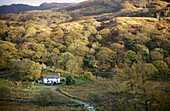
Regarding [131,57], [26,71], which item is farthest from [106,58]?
[26,71]

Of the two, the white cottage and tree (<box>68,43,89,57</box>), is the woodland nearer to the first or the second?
tree (<box>68,43,89,57</box>)

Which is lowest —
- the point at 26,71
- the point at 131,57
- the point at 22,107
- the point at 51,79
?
the point at 51,79

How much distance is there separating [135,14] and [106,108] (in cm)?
11341

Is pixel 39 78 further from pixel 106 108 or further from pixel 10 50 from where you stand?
pixel 106 108

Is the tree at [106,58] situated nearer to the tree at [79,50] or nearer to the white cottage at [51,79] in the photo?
the tree at [79,50]

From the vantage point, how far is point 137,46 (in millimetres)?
56531

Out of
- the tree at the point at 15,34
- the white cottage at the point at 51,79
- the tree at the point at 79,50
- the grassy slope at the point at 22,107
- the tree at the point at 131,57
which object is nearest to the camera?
the grassy slope at the point at 22,107

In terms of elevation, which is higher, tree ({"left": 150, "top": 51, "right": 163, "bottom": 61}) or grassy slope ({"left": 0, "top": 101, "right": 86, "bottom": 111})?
tree ({"left": 150, "top": 51, "right": 163, "bottom": 61})

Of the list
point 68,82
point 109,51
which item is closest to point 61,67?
point 68,82

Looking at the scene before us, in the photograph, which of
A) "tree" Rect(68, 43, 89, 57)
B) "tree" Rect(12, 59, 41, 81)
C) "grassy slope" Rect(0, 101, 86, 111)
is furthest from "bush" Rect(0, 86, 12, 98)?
"tree" Rect(68, 43, 89, 57)

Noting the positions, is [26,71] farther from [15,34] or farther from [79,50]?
[15,34]

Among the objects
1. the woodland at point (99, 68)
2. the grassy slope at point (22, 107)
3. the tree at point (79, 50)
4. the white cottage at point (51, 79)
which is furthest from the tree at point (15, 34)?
the grassy slope at point (22, 107)

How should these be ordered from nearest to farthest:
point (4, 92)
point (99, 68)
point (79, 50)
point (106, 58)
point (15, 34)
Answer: point (4, 92), point (99, 68), point (106, 58), point (79, 50), point (15, 34)

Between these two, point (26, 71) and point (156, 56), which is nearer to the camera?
point (26, 71)
